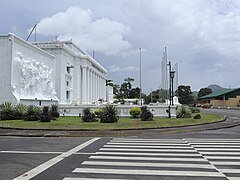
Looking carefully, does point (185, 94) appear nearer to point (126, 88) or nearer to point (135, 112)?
point (126, 88)

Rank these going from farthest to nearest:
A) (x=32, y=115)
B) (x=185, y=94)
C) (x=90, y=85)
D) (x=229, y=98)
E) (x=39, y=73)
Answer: (x=185, y=94)
(x=229, y=98)
(x=90, y=85)
(x=39, y=73)
(x=32, y=115)

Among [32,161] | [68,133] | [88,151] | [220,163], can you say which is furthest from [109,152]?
[68,133]

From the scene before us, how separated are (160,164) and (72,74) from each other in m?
57.3

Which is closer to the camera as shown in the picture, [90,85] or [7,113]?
[7,113]

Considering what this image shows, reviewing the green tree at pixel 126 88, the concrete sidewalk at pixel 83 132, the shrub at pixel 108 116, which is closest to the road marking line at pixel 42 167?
the concrete sidewalk at pixel 83 132

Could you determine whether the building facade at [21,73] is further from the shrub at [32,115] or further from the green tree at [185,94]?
the green tree at [185,94]

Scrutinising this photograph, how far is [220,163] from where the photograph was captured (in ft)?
29.6

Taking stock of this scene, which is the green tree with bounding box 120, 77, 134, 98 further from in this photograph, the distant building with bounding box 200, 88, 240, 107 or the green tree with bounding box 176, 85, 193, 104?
the distant building with bounding box 200, 88, 240, 107

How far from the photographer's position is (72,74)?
212 feet

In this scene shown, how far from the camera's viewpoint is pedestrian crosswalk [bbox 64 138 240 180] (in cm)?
748

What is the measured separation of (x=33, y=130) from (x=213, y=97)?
97.7m

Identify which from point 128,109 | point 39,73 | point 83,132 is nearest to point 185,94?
point 39,73

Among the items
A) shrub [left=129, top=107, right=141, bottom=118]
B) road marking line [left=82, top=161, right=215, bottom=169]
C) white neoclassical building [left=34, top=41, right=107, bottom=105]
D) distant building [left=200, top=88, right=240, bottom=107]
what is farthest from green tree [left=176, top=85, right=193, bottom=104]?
road marking line [left=82, top=161, right=215, bottom=169]

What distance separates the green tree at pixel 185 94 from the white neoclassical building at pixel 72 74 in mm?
43415
